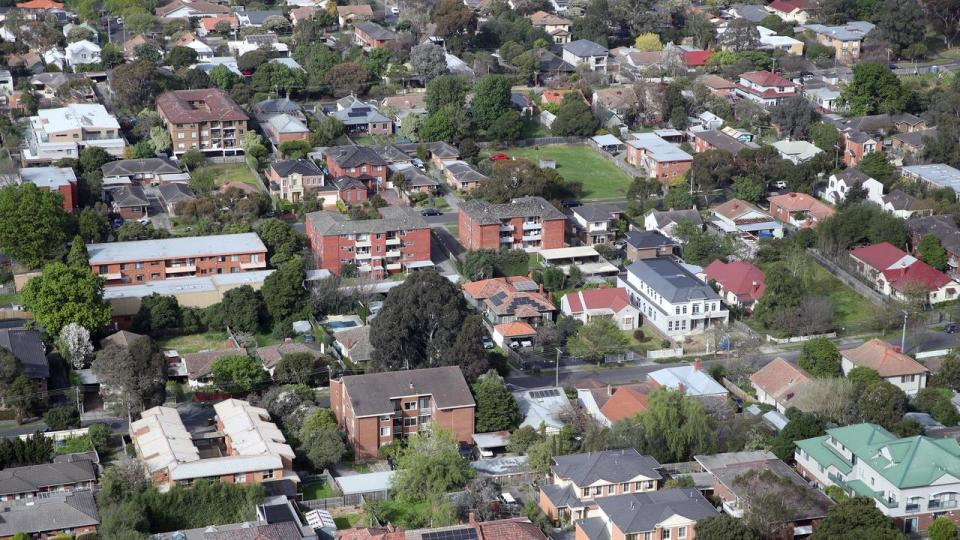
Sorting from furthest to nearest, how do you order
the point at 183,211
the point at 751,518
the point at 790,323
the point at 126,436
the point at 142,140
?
the point at 142,140 → the point at 183,211 → the point at 790,323 → the point at 126,436 → the point at 751,518

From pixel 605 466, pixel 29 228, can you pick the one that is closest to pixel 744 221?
pixel 605 466

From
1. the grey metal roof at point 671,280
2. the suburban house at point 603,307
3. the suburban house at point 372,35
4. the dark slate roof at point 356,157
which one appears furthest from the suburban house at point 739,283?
the suburban house at point 372,35

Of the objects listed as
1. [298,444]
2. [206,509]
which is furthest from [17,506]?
[298,444]

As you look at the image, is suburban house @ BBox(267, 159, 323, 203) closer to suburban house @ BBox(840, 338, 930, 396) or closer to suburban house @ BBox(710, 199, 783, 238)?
suburban house @ BBox(710, 199, 783, 238)

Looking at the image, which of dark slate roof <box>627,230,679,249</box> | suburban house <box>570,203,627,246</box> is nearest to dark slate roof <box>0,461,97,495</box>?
dark slate roof <box>627,230,679,249</box>

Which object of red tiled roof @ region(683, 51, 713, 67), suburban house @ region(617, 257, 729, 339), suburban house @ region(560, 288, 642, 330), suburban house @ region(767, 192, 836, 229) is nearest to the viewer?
suburban house @ region(617, 257, 729, 339)

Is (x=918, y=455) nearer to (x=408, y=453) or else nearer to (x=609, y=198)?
(x=408, y=453)
